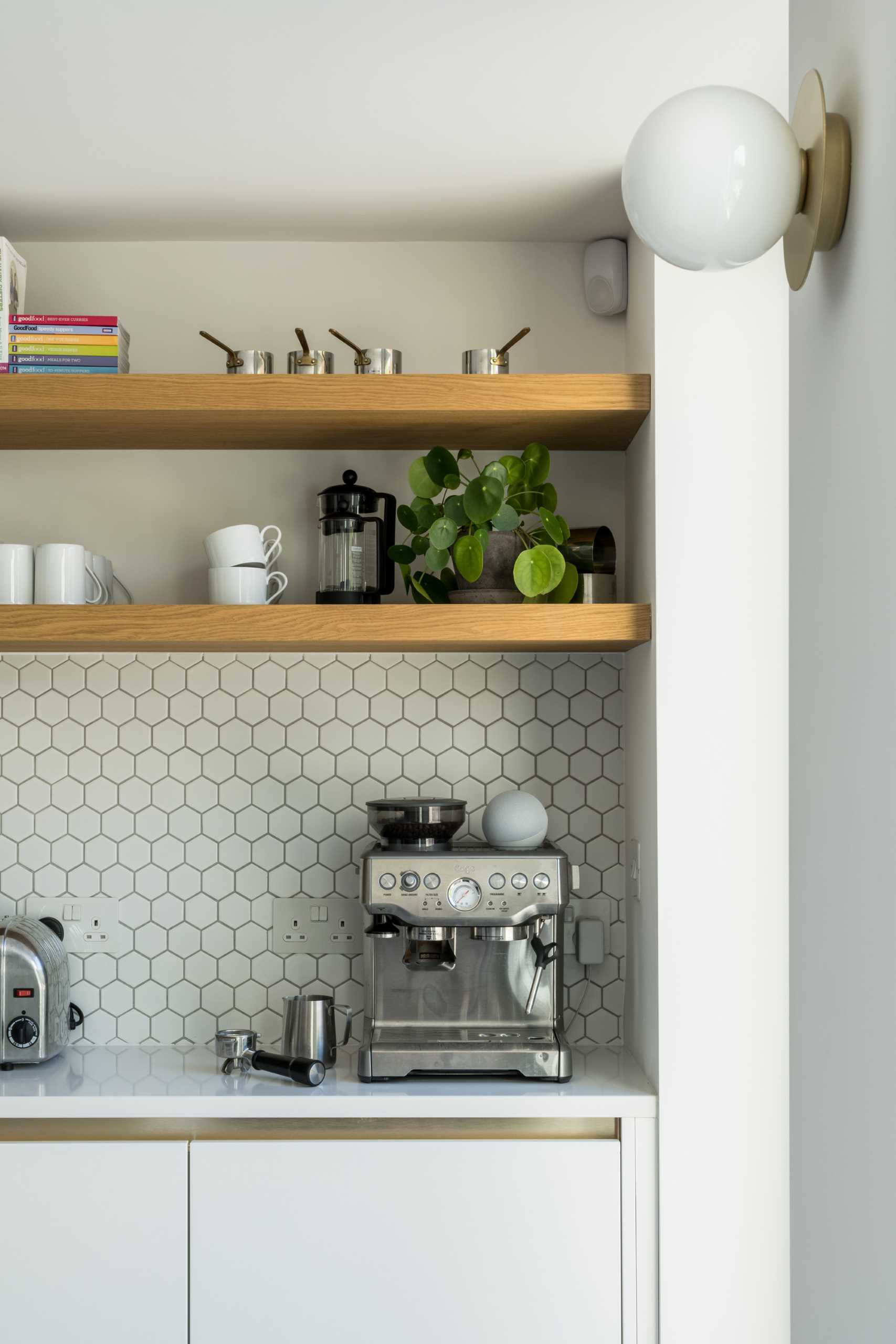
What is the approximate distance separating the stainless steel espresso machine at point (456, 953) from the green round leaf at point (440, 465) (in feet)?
2.05

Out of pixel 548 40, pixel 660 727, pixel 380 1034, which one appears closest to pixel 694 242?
pixel 548 40

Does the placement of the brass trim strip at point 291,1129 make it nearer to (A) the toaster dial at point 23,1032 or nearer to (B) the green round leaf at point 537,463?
(A) the toaster dial at point 23,1032

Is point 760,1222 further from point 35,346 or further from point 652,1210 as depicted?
point 35,346

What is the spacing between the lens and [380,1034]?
2092 millimetres

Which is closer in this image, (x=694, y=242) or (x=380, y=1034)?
(x=694, y=242)

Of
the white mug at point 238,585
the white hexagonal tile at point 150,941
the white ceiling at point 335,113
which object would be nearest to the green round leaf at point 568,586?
the white mug at point 238,585

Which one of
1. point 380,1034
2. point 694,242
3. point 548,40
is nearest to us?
point 694,242

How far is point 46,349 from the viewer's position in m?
2.16

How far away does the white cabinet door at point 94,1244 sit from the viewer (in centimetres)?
192

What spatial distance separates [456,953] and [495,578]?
718 millimetres

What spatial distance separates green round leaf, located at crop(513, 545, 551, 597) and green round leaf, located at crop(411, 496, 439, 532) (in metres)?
0.21

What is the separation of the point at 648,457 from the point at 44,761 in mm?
1409

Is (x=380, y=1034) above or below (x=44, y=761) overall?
below

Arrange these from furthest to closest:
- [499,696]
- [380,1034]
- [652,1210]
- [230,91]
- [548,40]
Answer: [499,696], [380,1034], [652,1210], [230,91], [548,40]
